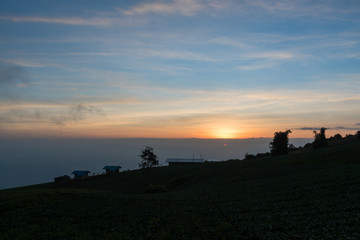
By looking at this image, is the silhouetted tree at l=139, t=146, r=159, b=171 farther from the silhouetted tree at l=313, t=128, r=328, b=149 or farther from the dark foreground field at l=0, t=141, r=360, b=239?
the silhouetted tree at l=313, t=128, r=328, b=149

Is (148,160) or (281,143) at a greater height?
(281,143)

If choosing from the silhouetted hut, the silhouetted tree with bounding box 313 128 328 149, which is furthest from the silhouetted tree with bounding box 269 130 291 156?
the silhouetted hut

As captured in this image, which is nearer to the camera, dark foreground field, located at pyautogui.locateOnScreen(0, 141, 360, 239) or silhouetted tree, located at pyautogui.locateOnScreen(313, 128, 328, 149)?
dark foreground field, located at pyautogui.locateOnScreen(0, 141, 360, 239)

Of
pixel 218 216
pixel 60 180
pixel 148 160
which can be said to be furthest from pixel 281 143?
pixel 218 216

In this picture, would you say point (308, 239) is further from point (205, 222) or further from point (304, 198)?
point (304, 198)

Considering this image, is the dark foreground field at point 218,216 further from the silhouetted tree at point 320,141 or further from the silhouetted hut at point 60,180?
the silhouetted tree at point 320,141

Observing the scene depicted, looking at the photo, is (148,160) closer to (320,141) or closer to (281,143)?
(281,143)

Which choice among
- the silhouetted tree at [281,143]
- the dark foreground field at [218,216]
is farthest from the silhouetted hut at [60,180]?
the silhouetted tree at [281,143]

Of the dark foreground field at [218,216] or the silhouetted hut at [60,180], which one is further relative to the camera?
the silhouetted hut at [60,180]

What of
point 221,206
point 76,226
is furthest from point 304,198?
point 76,226

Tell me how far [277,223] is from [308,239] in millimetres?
5156

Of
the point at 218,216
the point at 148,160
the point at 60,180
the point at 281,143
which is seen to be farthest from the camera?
the point at 281,143

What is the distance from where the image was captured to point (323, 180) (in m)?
45.0

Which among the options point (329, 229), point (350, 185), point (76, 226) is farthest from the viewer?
point (350, 185)
